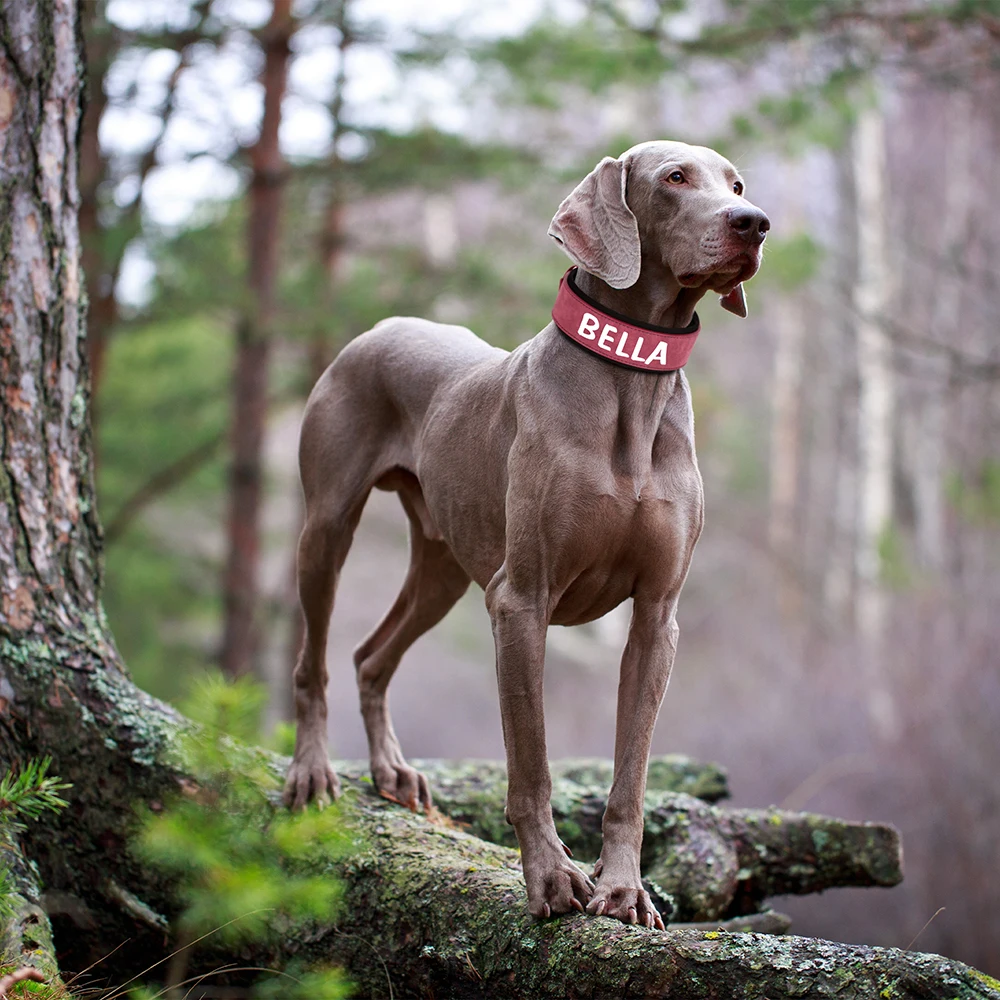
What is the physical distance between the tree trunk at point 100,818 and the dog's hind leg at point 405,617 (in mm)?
238

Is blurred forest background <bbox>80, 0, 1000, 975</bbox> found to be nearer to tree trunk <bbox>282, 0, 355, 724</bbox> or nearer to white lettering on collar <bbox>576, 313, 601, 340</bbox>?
tree trunk <bbox>282, 0, 355, 724</bbox>

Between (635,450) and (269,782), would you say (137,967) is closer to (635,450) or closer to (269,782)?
(269,782)

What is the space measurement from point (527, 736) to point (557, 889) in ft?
1.25

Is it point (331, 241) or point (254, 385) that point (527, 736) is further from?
point (331, 241)

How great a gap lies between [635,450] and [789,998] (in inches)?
52.5

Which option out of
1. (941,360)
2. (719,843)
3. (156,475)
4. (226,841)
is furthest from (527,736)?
(941,360)

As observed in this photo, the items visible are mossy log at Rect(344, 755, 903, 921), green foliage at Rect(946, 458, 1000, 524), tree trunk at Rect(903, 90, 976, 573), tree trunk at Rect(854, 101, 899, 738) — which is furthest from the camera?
tree trunk at Rect(903, 90, 976, 573)

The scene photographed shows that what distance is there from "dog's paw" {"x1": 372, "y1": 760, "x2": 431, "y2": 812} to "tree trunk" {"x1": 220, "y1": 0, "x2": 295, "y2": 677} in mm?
6061

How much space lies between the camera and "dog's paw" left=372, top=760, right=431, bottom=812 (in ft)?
12.8

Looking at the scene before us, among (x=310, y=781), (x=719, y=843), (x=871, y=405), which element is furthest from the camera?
(x=871, y=405)

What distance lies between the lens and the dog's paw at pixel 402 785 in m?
3.91

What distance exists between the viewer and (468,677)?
68.4 feet

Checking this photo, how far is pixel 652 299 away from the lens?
302 centimetres

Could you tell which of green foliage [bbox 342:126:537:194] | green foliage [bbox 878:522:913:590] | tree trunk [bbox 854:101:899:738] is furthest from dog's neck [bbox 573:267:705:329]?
tree trunk [bbox 854:101:899:738]
